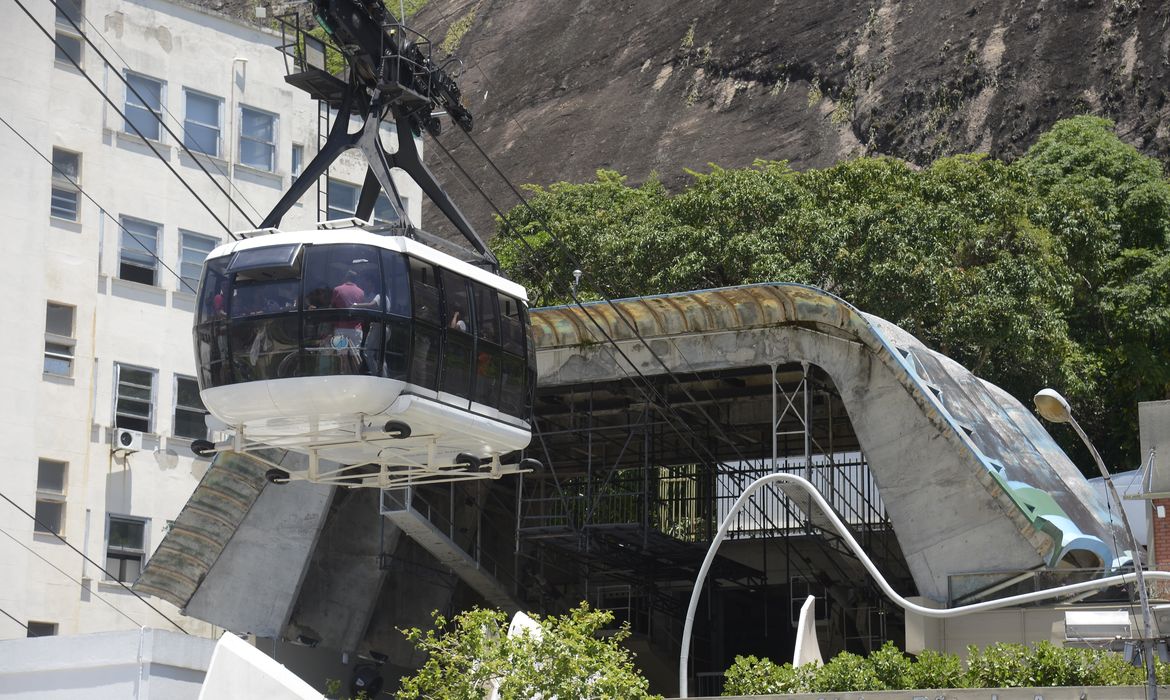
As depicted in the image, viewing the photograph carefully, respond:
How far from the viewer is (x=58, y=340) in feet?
139

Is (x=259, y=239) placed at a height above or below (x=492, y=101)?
below

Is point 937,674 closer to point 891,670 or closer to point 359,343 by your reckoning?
point 891,670

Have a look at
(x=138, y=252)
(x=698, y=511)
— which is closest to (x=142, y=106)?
(x=138, y=252)

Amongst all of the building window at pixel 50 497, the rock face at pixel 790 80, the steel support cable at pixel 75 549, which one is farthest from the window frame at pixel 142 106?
the rock face at pixel 790 80

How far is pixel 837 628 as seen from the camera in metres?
46.2

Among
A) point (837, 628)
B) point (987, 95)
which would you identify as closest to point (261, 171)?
point (837, 628)

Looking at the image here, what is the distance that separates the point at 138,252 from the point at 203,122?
13.8 feet

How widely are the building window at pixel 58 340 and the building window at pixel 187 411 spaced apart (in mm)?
2988

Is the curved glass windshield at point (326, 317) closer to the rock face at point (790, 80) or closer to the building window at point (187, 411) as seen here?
the building window at point (187, 411)

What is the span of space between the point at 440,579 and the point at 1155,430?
725 inches

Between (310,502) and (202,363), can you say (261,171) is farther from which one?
(202,363)

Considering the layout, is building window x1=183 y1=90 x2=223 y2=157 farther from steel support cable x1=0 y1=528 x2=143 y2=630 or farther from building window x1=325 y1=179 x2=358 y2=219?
steel support cable x1=0 y1=528 x2=143 y2=630

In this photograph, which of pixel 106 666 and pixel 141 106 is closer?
pixel 106 666

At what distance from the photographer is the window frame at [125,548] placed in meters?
42.1
